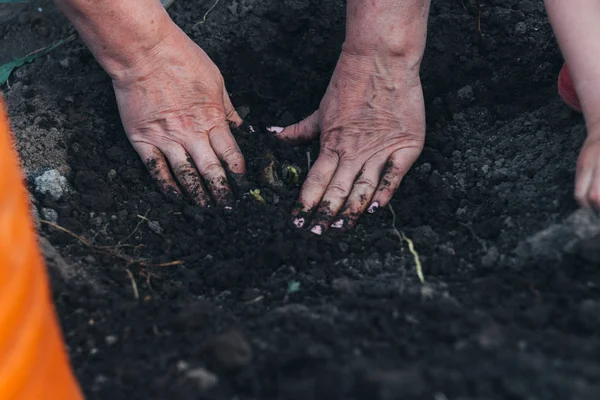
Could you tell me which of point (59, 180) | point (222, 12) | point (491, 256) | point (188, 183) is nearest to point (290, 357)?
point (491, 256)

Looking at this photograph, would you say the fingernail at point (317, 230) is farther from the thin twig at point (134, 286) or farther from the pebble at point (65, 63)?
the pebble at point (65, 63)

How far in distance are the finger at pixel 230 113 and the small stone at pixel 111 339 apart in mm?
900

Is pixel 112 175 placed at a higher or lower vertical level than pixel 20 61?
lower

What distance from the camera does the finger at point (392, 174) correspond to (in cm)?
181

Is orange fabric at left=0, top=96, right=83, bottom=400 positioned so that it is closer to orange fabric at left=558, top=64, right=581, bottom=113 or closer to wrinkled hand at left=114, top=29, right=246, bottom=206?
wrinkled hand at left=114, top=29, right=246, bottom=206

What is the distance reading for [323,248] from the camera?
1646 millimetres

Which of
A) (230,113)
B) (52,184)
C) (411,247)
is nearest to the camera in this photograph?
(411,247)

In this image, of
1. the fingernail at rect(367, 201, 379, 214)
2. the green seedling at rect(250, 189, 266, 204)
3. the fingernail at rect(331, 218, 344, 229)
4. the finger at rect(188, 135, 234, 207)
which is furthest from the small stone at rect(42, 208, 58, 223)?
the fingernail at rect(367, 201, 379, 214)

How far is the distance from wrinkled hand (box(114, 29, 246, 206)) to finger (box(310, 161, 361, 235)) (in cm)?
27

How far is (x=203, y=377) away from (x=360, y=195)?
0.84 meters

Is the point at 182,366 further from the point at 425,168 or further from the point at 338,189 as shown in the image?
the point at 425,168

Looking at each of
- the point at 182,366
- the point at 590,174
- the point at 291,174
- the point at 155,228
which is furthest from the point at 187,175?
the point at 590,174

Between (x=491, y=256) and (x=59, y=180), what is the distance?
116cm

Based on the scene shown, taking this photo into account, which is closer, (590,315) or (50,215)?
(590,315)
